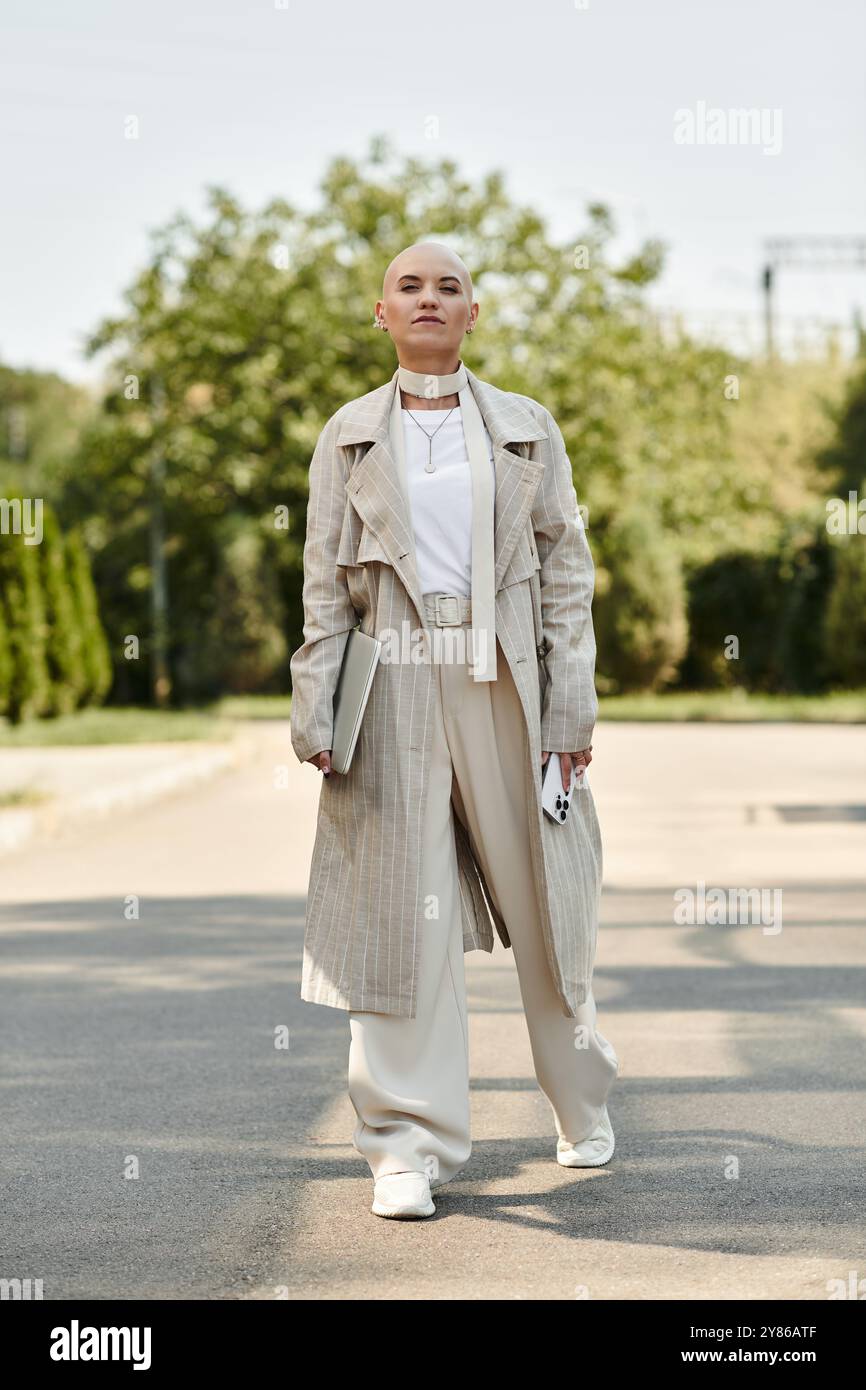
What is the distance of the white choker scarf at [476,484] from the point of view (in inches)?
166

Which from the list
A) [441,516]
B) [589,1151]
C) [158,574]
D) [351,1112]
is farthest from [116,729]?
[441,516]

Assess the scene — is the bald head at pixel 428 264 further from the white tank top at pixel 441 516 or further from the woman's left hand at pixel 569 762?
the woman's left hand at pixel 569 762

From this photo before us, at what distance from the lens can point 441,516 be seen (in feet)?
14.1

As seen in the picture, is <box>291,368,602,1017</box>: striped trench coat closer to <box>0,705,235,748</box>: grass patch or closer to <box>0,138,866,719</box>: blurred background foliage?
<box>0,705,235,748</box>: grass patch

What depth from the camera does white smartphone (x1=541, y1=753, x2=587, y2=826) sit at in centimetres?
425

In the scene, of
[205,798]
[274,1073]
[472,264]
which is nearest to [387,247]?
[472,264]

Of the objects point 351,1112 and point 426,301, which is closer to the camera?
point 426,301

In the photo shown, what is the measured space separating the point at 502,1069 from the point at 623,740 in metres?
18.1

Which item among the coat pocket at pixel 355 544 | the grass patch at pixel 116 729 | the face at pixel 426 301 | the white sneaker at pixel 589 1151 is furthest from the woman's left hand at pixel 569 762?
the grass patch at pixel 116 729

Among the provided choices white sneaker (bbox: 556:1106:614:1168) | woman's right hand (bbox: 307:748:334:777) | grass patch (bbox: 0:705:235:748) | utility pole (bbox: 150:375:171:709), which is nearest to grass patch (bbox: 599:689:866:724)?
grass patch (bbox: 0:705:235:748)

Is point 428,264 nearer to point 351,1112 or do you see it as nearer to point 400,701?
point 400,701

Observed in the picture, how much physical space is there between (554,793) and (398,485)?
785mm
